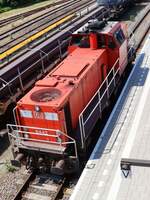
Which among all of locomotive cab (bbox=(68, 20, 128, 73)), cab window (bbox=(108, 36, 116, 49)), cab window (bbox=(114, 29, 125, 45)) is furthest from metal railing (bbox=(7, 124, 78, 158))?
cab window (bbox=(114, 29, 125, 45))

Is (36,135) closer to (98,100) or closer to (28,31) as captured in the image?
(98,100)

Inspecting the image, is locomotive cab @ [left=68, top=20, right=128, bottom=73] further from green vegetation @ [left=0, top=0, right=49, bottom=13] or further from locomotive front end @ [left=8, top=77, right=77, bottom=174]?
green vegetation @ [left=0, top=0, right=49, bottom=13]

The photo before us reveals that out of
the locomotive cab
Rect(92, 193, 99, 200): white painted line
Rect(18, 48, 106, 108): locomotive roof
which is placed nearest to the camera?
Rect(92, 193, 99, 200): white painted line

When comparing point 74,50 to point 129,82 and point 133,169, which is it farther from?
point 133,169

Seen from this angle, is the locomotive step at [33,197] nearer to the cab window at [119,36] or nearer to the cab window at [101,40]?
the cab window at [101,40]

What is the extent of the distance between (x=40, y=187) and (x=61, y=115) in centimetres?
208

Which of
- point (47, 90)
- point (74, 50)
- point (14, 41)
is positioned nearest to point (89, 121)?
point (47, 90)

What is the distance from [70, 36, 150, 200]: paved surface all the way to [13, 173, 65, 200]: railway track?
64 cm

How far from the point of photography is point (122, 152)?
10.9 m

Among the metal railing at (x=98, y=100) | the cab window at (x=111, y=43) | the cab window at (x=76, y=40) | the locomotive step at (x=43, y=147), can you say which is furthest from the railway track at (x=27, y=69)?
the cab window at (x=111, y=43)

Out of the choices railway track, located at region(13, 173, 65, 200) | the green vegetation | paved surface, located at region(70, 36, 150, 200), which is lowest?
the green vegetation

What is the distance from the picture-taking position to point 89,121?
11.1 metres

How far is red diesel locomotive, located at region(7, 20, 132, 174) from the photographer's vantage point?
9.87 meters

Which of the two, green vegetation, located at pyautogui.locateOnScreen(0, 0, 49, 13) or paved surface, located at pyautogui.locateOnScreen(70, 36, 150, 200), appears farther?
green vegetation, located at pyautogui.locateOnScreen(0, 0, 49, 13)
